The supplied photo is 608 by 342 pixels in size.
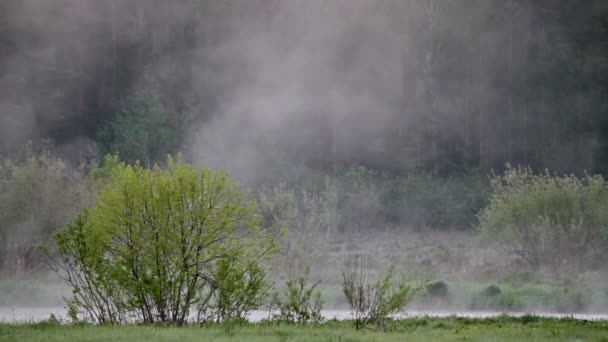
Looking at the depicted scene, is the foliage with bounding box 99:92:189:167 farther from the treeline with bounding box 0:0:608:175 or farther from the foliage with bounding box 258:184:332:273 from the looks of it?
the foliage with bounding box 258:184:332:273

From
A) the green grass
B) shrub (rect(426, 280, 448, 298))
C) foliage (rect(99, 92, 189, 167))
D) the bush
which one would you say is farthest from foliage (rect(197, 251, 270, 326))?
foliage (rect(99, 92, 189, 167))

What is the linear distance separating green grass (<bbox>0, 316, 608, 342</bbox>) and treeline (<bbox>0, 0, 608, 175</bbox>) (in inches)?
1690

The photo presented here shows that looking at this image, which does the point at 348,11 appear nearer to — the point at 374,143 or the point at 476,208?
the point at 374,143

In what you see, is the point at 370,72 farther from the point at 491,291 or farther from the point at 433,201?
the point at 491,291

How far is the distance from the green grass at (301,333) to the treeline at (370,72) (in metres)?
42.9

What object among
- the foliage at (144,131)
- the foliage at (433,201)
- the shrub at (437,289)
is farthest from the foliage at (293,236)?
the foliage at (144,131)

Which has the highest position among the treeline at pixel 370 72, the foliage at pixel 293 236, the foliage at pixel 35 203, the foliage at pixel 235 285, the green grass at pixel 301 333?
the treeline at pixel 370 72

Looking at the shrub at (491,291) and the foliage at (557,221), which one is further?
the foliage at (557,221)

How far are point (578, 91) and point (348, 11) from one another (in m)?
22.8

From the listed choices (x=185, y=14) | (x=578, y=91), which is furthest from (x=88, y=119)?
(x=578, y=91)

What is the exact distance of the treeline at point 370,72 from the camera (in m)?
55.5

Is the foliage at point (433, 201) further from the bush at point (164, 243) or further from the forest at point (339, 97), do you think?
the bush at point (164, 243)

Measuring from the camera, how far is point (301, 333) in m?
11.0

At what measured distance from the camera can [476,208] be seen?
4741 cm
